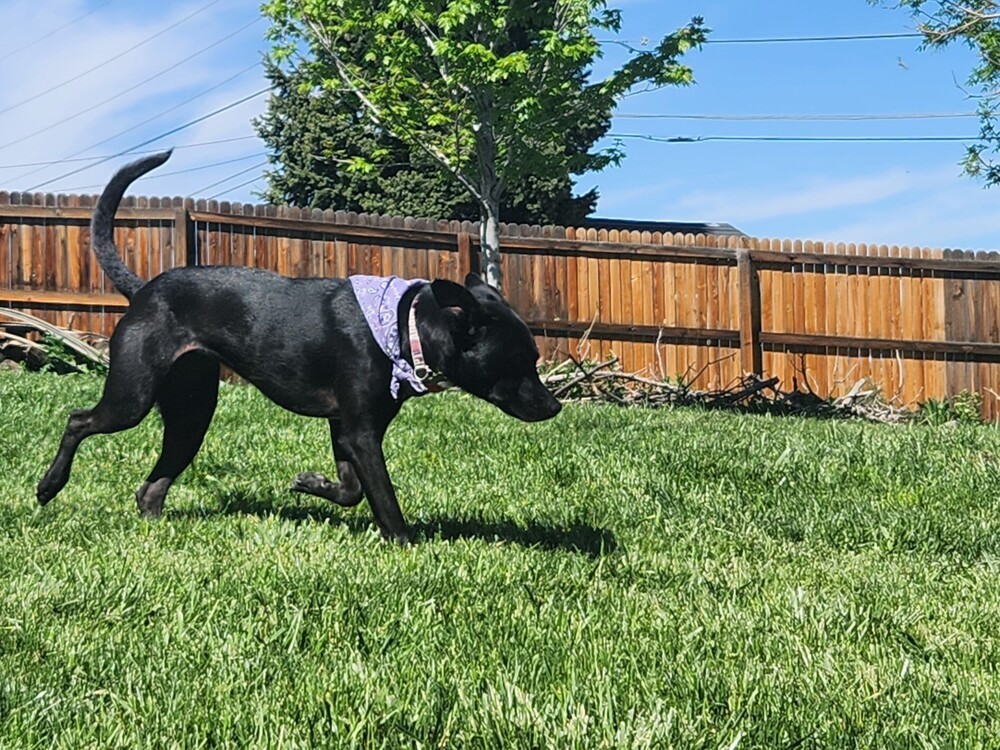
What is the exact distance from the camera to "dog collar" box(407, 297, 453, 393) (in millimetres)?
4438

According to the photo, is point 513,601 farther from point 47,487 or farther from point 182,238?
point 182,238

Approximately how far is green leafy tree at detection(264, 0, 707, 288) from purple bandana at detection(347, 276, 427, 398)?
30.4ft

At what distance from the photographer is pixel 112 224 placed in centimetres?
524

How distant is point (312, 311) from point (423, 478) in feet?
6.16

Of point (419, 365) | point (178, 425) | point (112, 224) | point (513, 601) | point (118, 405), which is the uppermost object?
point (112, 224)

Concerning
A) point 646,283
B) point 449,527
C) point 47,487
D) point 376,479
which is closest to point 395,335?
point 376,479

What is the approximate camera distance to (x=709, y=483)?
6.34 metres

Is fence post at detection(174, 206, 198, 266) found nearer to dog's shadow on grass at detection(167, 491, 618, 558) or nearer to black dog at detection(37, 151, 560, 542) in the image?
dog's shadow on grass at detection(167, 491, 618, 558)

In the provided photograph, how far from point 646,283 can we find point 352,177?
13.5 meters

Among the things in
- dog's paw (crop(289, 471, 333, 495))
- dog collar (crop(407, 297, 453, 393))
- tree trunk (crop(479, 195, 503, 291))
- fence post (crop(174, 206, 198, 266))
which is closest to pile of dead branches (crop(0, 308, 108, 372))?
fence post (crop(174, 206, 198, 266))

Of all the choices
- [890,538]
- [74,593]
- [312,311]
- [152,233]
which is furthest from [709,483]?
[152,233]

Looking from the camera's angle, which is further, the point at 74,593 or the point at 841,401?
the point at 841,401

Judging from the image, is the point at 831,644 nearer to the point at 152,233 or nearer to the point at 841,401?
the point at 841,401

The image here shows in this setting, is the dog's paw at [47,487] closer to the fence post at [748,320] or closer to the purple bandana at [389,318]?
the purple bandana at [389,318]
